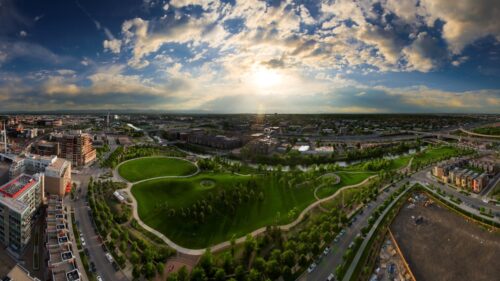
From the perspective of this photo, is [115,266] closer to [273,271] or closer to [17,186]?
[273,271]

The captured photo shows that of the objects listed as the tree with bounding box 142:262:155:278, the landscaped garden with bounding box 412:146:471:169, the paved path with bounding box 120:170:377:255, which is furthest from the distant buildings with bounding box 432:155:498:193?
the tree with bounding box 142:262:155:278

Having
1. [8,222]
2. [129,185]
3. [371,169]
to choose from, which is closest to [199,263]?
[8,222]

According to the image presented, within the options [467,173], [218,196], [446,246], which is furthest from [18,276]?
[467,173]

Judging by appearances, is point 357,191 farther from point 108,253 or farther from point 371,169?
point 108,253

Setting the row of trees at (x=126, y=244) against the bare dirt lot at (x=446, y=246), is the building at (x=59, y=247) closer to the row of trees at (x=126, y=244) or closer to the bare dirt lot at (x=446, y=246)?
the row of trees at (x=126, y=244)

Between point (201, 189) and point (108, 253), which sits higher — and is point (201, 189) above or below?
above

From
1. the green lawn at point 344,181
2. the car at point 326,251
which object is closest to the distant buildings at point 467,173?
the green lawn at point 344,181

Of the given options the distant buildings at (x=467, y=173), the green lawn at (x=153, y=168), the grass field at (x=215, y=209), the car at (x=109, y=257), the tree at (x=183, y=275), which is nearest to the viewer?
the tree at (x=183, y=275)
